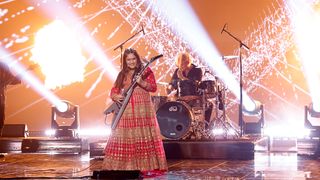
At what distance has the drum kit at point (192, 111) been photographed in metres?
7.84

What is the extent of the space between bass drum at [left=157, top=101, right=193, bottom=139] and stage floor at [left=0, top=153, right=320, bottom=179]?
2.34ft

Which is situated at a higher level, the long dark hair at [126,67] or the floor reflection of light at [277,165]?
the long dark hair at [126,67]

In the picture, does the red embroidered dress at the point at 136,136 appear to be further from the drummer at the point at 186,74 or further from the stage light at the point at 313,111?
the stage light at the point at 313,111

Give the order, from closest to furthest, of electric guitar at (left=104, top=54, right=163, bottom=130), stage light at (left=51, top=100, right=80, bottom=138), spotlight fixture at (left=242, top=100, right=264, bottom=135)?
electric guitar at (left=104, top=54, right=163, bottom=130) → spotlight fixture at (left=242, top=100, right=264, bottom=135) → stage light at (left=51, top=100, right=80, bottom=138)

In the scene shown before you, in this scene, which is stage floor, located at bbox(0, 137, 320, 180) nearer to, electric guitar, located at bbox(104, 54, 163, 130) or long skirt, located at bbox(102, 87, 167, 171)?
long skirt, located at bbox(102, 87, 167, 171)

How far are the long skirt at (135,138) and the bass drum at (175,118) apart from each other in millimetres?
2505

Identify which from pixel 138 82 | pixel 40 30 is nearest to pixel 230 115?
pixel 40 30

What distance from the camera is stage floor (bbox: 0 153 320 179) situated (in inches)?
211

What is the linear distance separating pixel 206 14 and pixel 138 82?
5.24m

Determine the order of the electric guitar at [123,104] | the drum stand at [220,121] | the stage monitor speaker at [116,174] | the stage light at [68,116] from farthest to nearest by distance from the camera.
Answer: the stage light at [68,116], the drum stand at [220,121], the electric guitar at [123,104], the stage monitor speaker at [116,174]

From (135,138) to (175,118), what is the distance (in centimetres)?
264

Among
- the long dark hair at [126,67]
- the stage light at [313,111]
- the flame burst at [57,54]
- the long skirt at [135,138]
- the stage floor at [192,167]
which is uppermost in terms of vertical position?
the flame burst at [57,54]

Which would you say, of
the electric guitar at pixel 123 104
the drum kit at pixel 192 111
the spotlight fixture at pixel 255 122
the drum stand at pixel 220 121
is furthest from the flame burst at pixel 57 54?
the electric guitar at pixel 123 104

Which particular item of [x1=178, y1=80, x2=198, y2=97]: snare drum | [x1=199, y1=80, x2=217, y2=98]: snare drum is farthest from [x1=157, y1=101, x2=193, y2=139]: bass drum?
Answer: [x1=199, y1=80, x2=217, y2=98]: snare drum
